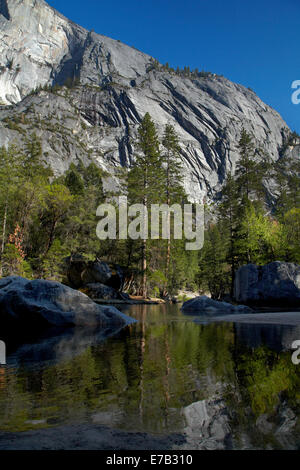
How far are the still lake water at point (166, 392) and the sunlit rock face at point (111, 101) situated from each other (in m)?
89.3

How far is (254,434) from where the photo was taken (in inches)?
74.3

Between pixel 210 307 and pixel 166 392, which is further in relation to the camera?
pixel 210 307

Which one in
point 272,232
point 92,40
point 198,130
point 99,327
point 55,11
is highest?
point 55,11

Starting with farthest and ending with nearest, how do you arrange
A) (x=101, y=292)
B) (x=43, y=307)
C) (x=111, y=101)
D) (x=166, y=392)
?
(x=111, y=101), (x=101, y=292), (x=43, y=307), (x=166, y=392)

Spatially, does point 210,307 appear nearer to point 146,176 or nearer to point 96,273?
point 96,273

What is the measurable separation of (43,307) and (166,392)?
622 centimetres

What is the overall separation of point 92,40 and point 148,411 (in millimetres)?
200677

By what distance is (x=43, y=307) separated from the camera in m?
8.21

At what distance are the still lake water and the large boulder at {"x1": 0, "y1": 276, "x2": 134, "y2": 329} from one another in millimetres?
2867

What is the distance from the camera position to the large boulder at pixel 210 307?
15.4 meters

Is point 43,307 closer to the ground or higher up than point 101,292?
higher up

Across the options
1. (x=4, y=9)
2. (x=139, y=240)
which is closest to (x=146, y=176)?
(x=139, y=240)

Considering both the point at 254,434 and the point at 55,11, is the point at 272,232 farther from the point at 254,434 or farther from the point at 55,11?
the point at 55,11
